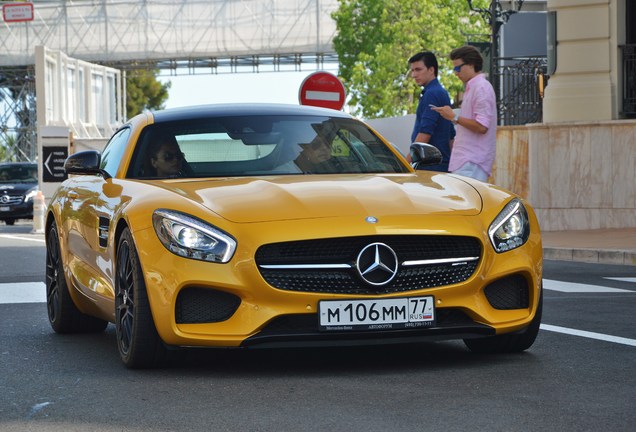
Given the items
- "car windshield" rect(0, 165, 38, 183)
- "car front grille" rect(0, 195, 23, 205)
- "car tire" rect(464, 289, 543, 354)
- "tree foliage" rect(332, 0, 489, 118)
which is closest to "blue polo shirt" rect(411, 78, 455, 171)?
"car tire" rect(464, 289, 543, 354)

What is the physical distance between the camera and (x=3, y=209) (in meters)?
34.4

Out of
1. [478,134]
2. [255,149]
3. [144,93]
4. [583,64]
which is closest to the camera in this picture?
[255,149]

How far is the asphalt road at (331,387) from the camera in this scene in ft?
17.5

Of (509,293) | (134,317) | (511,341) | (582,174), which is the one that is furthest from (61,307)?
(582,174)

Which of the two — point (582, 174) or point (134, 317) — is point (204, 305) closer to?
point (134, 317)

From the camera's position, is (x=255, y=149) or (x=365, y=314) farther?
(x=255, y=149)

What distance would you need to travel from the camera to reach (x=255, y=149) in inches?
304

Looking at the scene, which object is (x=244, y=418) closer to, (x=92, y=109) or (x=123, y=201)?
(x=123, y=201)

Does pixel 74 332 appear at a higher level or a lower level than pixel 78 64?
lower

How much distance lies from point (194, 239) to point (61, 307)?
2574mm

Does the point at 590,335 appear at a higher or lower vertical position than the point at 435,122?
lower

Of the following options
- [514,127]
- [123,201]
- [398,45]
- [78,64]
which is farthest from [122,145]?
[398,45]

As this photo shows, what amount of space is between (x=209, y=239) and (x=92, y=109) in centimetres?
4020

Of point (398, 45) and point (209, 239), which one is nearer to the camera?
point (209, 239)
